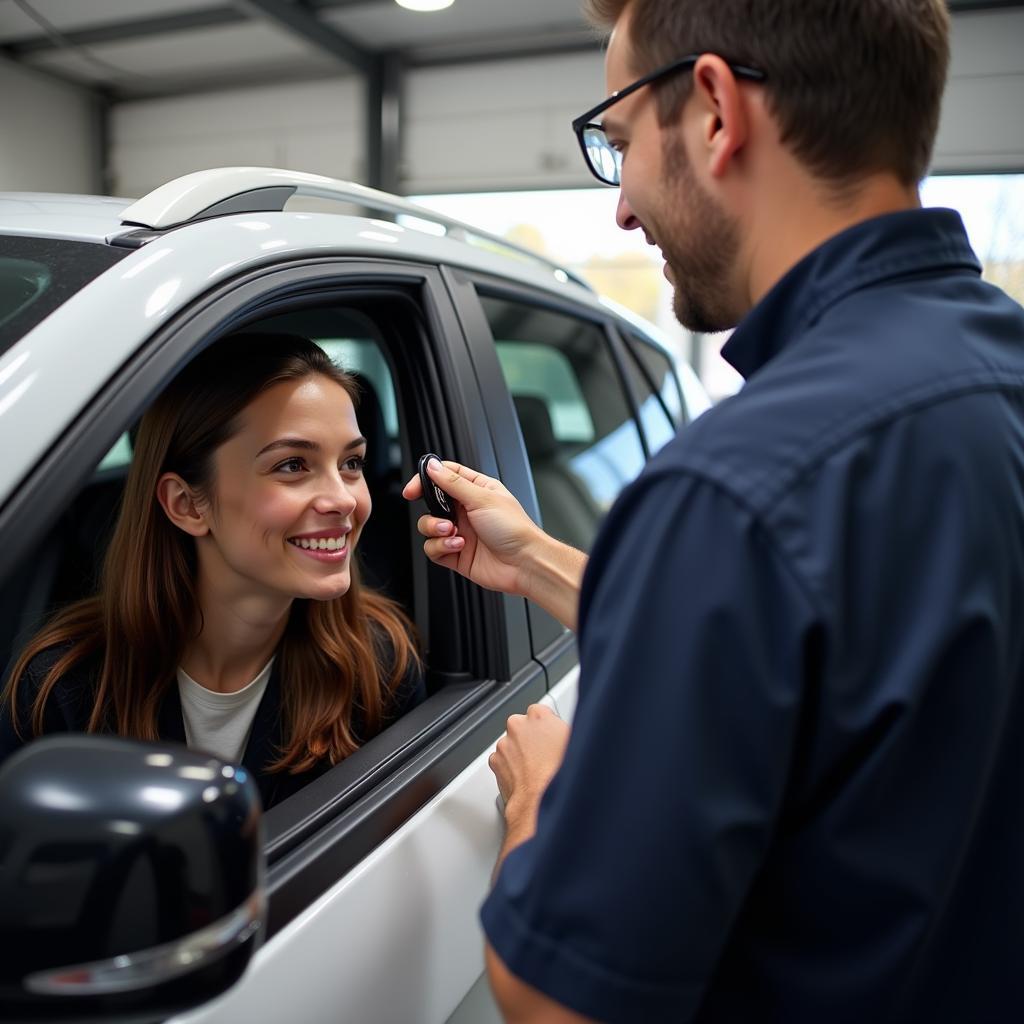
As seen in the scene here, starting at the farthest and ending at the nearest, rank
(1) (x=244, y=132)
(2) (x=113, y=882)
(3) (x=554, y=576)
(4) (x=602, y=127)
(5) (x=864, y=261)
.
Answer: (1) (x=244, y=132), (3) (x=554, y=576), (4) (x=602, y=127), (5) (x=864, y=261), (2) (x=113, y=882)

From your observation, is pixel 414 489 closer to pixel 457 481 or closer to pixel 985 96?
A: pixel 457 481

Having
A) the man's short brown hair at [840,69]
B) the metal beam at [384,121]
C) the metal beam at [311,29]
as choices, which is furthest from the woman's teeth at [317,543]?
the metal beam at [384,121]

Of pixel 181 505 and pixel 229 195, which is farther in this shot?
pixel 181 505

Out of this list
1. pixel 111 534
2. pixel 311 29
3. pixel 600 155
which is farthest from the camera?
pixel 311 29

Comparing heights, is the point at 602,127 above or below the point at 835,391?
above

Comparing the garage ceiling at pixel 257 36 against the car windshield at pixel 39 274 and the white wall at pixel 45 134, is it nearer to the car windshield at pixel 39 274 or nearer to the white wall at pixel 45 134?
the white wall at pixel 45 134

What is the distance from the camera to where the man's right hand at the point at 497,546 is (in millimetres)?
1364

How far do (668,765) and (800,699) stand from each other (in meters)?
0.10

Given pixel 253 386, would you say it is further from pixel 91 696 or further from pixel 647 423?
pixel 647 423

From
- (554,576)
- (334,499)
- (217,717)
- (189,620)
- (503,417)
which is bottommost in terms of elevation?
(217,717)

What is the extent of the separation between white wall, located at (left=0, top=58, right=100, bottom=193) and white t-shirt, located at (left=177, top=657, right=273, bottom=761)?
22.9ft

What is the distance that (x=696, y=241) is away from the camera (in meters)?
0.83

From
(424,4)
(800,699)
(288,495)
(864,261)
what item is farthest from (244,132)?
(800,699)

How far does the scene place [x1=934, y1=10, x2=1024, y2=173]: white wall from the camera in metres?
6.00
